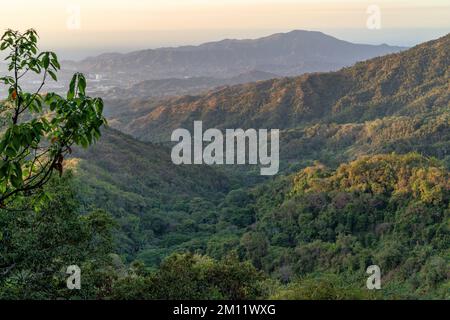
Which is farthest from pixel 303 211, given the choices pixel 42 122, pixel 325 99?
pixel 325 99

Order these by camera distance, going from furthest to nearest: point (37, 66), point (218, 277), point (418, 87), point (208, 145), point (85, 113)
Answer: point (418, 87), point (208, 145), point (218, 277), point (37, 66), point (85, 113)

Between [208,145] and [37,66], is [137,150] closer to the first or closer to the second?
[208,145]

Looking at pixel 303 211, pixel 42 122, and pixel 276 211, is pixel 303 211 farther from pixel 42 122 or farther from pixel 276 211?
pixel 42 122

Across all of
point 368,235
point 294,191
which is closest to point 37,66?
point 368,235

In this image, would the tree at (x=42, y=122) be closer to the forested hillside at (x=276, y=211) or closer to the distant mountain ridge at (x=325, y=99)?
the forested hillside at (x=276, y=211)

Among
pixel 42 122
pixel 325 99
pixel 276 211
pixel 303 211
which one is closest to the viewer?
pixel 42 122

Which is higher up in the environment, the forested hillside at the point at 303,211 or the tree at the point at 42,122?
the tree at the point at 42,122

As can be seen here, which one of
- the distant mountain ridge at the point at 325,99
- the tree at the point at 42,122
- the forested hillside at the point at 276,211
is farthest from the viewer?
the distant mountain ridge at the point at 325,99

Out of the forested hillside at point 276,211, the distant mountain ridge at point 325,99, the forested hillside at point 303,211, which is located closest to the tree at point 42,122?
the forested hillside at point 276,211

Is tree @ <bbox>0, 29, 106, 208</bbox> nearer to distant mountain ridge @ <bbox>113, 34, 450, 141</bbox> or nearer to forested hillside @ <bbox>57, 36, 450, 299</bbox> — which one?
forested hillside @ <bbox>57, 36, 450, 299</bbox>

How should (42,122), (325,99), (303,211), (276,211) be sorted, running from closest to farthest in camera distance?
(42,122) < (303,211) < (276,211) < (325,99)

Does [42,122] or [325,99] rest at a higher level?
[325,99]
